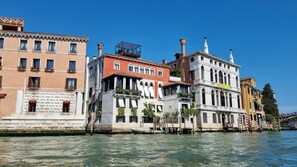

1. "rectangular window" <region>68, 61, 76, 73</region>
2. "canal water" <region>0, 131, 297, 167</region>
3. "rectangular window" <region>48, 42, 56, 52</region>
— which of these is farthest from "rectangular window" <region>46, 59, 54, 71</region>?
"canal water" <region>0, 131, 297, 167</region>

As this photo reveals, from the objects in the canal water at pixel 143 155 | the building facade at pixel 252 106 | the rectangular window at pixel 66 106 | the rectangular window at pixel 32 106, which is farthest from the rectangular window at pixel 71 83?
the building facade at pixel 252 106

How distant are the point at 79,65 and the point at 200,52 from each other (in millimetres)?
19533

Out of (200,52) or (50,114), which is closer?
(50,114)

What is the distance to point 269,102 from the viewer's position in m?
58.3

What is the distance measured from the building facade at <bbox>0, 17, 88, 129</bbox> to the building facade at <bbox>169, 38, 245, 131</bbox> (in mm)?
18426

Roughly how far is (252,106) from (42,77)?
4020 centimetres

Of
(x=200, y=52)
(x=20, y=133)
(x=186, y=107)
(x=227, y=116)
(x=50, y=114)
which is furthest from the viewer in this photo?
(x=227, y=116)

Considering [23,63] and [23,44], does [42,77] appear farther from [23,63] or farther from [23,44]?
[23,44]

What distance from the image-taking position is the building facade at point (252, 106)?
46.5 m

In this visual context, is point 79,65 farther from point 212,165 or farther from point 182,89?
point 212,165

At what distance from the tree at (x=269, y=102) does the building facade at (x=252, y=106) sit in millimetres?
6869

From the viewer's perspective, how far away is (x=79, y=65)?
27125mm

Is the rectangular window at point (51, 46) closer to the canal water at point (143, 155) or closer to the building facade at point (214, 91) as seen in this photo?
the canal water at point (143, 155)

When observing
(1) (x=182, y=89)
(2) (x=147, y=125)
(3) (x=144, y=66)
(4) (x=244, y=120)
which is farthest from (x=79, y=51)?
(4) (x=244, y=120)
